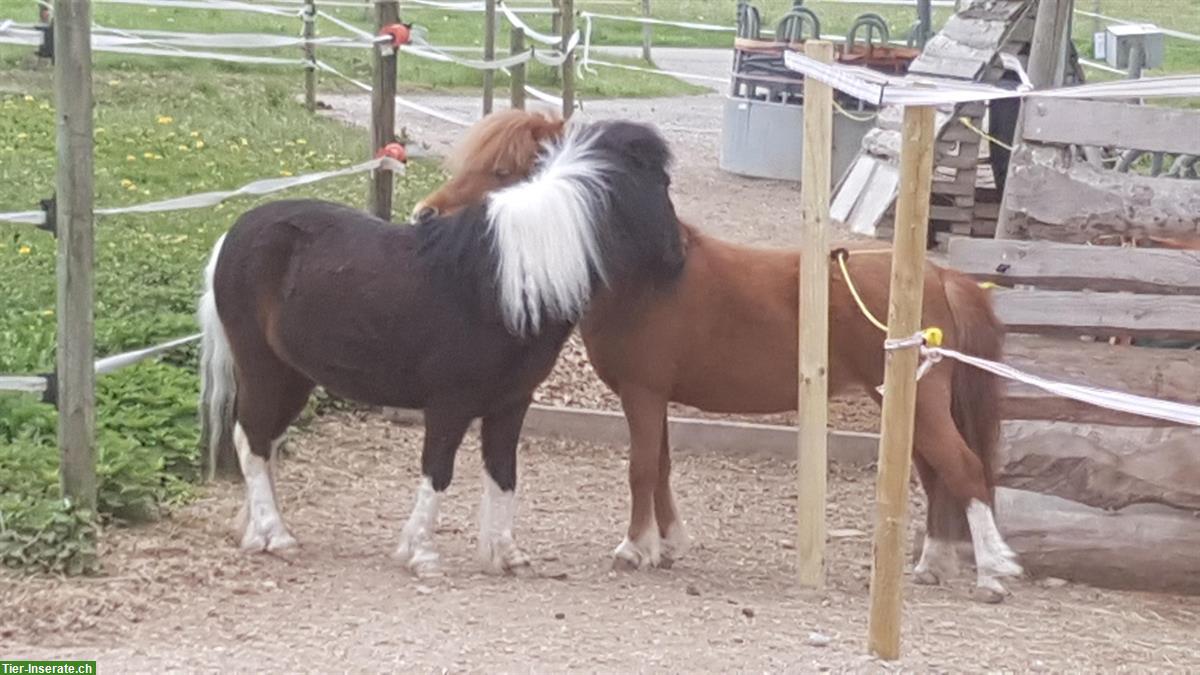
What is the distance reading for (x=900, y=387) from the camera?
4.52 m

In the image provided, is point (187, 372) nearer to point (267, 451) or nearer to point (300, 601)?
point (267, 451)

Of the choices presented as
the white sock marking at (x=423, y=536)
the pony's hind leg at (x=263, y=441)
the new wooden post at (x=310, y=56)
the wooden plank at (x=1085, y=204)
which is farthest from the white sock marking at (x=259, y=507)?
the new wooden post at (x=310, y=56)

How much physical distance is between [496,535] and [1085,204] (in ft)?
10.8

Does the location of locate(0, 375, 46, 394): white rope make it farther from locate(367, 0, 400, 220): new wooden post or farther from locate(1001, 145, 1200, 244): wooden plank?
locate(1001, 145, 1200, 244): wooden plank

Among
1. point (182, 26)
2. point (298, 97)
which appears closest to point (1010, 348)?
point (298, 97)

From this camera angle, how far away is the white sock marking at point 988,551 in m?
5.62

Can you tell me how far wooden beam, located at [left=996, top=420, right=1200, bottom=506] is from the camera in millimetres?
6219

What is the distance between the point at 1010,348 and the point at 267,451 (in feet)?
10.1

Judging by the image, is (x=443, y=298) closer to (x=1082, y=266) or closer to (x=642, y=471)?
(x=642, y=471)

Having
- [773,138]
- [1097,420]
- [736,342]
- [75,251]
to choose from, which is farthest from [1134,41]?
[75,251]

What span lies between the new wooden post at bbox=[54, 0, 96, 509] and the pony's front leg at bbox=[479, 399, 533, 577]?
4.18 ft

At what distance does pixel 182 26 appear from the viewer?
71.8 ft

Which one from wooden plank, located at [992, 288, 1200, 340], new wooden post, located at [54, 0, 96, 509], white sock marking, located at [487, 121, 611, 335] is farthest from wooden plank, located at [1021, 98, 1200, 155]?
new wooden post, located at [54, 0, 96, 509]

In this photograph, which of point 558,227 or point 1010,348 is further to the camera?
point 1010,348
